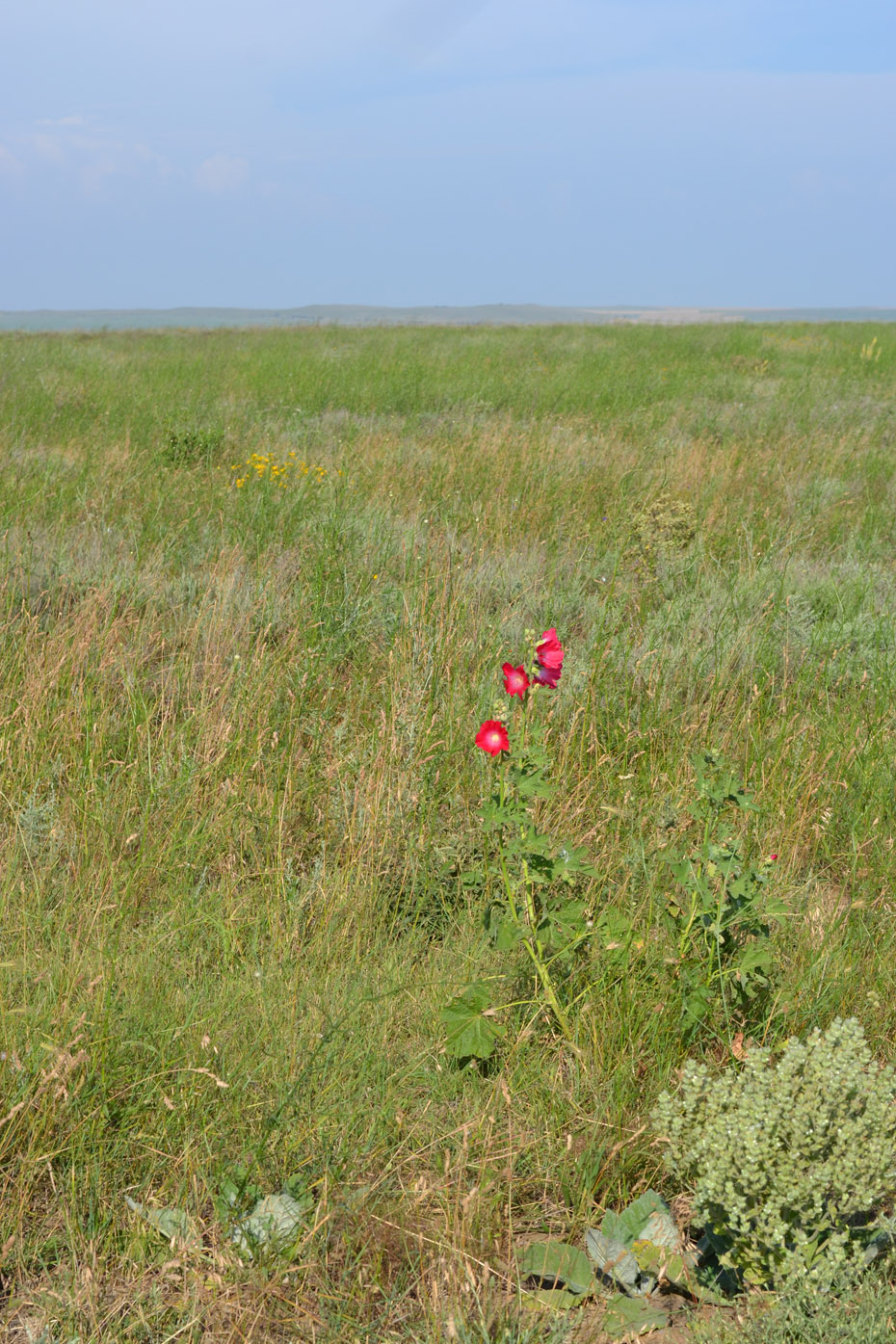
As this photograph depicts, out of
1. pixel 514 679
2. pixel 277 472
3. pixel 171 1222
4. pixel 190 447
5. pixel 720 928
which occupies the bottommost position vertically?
pixel 171 1222

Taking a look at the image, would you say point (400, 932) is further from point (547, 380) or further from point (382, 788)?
point (547, 380)

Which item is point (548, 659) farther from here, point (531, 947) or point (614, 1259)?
point (614, 1259)

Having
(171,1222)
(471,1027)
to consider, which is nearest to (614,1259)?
(471,1027)

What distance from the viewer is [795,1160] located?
1518mm

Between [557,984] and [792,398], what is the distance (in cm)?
1029

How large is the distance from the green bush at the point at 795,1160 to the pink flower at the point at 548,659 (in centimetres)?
87

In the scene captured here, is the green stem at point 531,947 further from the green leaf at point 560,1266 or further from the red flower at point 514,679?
the green leaf at point 560,1266

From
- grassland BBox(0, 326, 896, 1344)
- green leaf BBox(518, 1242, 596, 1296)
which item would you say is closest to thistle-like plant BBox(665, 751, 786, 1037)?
grassland BBox(0, 326, 896, 1344)

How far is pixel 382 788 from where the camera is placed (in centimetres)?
267

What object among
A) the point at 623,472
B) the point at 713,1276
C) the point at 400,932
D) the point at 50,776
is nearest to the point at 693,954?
the point at 713,1276

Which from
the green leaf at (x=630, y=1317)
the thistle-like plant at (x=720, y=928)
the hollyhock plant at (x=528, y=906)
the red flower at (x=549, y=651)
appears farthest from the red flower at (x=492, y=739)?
the green leaf at (x=630, y=1317)

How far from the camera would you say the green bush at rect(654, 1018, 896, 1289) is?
57.7 inches

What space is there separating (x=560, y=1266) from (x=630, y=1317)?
0.13 m

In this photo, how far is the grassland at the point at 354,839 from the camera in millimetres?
1564
